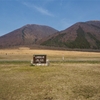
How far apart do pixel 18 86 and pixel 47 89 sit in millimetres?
2720

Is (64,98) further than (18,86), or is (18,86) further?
(18,86)

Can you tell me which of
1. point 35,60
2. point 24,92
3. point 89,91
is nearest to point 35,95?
point 24,92

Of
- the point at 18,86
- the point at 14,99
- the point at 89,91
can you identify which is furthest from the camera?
the point at 18,86

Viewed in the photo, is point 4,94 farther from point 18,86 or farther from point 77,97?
point 77,97

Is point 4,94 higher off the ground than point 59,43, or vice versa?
point 59,43

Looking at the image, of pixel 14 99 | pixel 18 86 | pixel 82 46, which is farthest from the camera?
pixel 82 46

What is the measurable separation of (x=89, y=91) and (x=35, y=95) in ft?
13.9

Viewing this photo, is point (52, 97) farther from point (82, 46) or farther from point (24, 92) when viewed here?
point (82, 46)

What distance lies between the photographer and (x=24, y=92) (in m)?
13.4

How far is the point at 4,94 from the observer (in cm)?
1283

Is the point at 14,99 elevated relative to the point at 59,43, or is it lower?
lower

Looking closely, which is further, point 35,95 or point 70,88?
point 70,88

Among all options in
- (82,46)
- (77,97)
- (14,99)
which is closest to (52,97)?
(77,97)

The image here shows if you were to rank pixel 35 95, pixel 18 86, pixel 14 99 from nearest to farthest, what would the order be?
1. pixel 14 99
2. pixel 35 95
3. pixel 18 86
